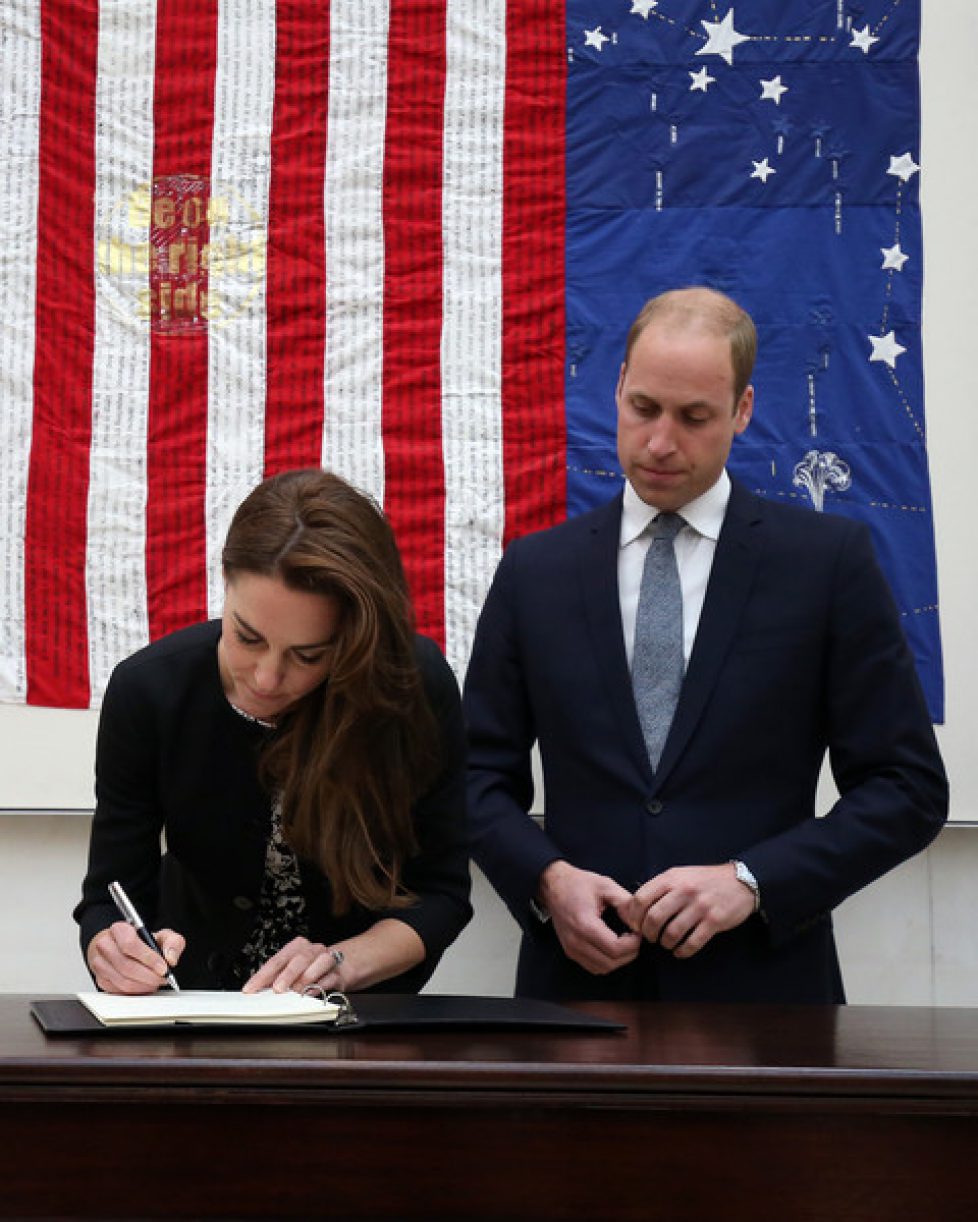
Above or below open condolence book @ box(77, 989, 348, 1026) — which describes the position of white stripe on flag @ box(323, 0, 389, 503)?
above

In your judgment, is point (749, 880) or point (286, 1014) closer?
point (286, 1014)

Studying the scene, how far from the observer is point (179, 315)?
295 cm

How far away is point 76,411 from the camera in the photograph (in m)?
2.94

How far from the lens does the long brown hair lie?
1741 mm

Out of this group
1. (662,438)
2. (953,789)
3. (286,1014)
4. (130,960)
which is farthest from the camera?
(953,789)

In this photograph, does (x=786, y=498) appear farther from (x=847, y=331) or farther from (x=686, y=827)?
(x=686, y=827)

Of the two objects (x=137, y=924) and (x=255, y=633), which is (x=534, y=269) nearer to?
(x=255, y=633)

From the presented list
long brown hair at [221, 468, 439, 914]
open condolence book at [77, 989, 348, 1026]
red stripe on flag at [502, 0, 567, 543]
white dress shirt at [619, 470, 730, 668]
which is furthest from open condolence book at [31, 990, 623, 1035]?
red stripe on flag at [502, 0, 567, 543]

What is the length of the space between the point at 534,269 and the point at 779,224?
44cm

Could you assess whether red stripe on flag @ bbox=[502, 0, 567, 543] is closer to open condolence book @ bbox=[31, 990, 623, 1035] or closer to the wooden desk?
open condolence book @ bbox=[31, 990, 623, 1035]

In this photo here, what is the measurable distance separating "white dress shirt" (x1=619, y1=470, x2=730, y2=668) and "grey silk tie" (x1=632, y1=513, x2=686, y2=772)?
11mm

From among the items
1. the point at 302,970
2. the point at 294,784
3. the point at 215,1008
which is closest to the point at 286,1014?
the point at 215,1008

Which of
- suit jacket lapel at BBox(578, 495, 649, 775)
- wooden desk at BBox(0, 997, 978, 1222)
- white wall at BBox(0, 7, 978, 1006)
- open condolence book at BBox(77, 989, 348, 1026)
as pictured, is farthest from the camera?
white wall at BBox(0, 7, 978, 1006)

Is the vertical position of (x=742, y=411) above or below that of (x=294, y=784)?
above
